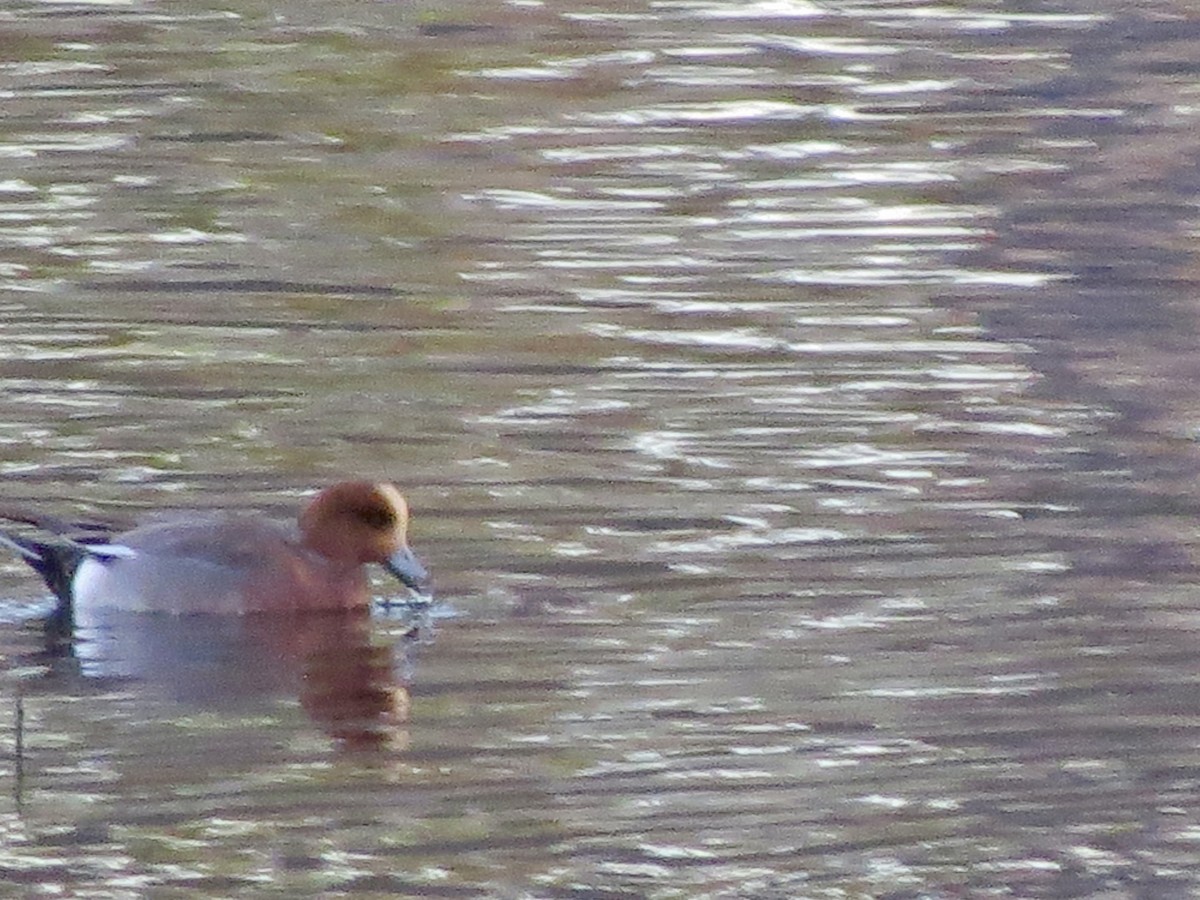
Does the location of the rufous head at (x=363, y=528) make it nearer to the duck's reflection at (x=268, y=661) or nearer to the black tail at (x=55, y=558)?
the duck's reflection at (x=268, y=661)

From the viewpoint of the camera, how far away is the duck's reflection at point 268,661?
898cm

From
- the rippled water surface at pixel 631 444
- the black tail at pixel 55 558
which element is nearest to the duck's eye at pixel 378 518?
the rippled water surface at pixel 631 444

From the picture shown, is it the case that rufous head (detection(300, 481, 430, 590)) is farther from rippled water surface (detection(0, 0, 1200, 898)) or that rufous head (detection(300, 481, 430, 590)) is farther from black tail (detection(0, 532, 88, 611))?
black tail (detection(0, 532, 88, 611))

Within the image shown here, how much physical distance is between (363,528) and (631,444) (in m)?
1.35

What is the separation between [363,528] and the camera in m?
10.1

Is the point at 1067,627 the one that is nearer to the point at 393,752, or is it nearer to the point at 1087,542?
the point at 1087,542

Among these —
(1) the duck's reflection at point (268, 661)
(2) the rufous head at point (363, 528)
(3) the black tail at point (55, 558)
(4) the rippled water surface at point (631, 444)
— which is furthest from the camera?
(2) the rufous head at point (363, 528)

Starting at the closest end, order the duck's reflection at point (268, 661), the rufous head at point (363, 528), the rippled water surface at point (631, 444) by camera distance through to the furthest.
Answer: the rippled water surface at point (631, 444) → the duck's reflection at point (268, 661) → the rufous head at point (363, 528)

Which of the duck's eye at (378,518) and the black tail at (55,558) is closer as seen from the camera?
the black tail at (55,558)

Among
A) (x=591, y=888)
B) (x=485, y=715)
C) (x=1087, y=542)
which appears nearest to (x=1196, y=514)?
(x=1087, y=542)

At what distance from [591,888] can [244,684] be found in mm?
2082

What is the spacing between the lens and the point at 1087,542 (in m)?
10.2

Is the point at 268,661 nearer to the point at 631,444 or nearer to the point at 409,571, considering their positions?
the point at 409,571

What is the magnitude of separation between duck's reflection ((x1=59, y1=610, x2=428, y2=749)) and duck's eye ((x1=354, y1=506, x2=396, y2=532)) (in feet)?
0.89
